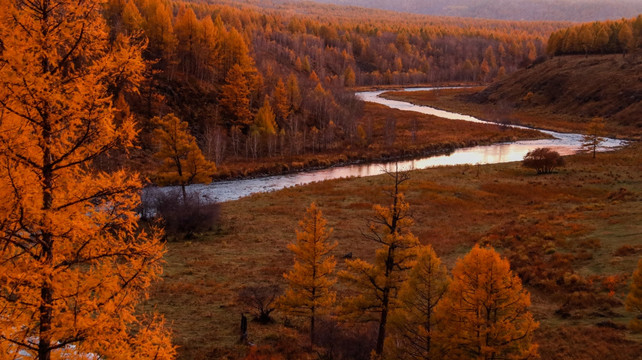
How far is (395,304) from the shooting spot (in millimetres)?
16234

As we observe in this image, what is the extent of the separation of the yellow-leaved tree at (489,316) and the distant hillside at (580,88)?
9504 cm

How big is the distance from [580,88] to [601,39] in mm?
35314

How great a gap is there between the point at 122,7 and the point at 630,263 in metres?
94.9

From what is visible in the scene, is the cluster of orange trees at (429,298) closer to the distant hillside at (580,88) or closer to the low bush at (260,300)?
the low bush at (260,300)

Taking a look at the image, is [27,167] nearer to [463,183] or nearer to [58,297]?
[58,297]

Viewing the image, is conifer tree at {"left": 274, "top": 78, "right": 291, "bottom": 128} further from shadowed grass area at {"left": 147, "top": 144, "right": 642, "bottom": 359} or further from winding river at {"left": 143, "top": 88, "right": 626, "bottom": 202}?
shadowed grass area at {"left": 147, "top": 144, "right": 642, "bottom": 359}

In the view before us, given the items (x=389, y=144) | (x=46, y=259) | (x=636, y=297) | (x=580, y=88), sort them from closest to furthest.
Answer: (x=46, y=259), (x=636, y=297), (x=389, y=144), (x=580, y=88)

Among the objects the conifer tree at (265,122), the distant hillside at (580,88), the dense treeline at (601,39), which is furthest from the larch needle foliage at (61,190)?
the dense treeline at (601,39)

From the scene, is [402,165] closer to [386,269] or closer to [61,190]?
[386,269]

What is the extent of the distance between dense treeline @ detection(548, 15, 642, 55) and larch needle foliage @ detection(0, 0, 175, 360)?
498 ft

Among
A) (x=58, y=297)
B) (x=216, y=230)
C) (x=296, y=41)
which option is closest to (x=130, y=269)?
(x=58, y=297)

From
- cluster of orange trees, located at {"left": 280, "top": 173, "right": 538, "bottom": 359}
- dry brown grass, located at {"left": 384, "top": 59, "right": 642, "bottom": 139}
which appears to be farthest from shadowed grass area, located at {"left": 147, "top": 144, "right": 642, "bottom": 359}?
dry brown grass, located at {"left": 384, "top": 59, "right": 642, "bottom": 139}

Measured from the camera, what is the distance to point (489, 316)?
1273 cm

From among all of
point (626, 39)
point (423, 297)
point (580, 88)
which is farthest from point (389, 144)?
point (626, 39)
